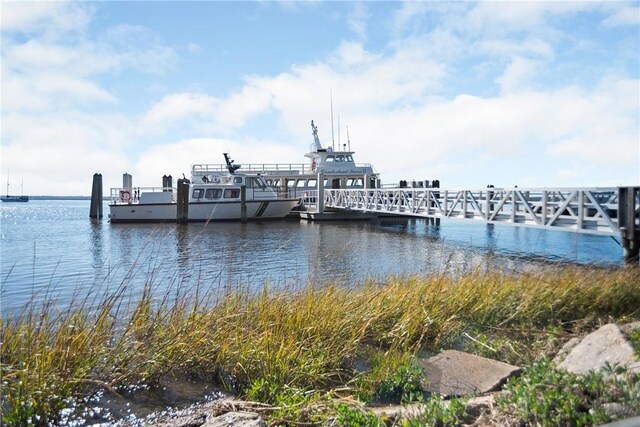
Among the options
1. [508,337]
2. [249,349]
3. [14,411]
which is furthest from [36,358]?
[508,337]

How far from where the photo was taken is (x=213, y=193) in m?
32.7

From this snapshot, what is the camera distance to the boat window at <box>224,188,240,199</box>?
108ft

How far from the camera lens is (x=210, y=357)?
421cm

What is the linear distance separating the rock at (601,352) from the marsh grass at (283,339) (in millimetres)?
498

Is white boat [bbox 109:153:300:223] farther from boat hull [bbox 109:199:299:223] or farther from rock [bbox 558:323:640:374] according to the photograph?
rock [bbox 558:323:640:374]

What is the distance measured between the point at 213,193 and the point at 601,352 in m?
30.3

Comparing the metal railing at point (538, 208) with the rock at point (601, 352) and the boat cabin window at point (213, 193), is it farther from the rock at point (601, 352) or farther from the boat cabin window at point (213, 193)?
the boat cabin window at point (213, 193)

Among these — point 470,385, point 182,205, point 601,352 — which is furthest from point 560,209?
point 182,205

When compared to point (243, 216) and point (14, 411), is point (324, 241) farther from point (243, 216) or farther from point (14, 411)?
point (14, 411)

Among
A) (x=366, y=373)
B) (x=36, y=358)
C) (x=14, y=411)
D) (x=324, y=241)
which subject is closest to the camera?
(x=14, y=411)

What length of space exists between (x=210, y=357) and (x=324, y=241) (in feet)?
53.3

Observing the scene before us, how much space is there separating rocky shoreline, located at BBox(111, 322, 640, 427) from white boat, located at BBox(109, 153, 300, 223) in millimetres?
27769

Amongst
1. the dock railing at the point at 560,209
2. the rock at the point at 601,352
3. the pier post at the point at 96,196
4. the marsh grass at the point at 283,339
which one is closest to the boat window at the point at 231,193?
the pier post at the point at 96,196

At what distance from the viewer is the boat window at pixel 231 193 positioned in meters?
32.9
